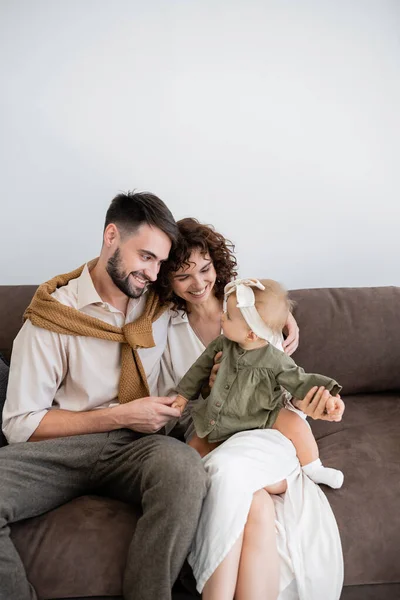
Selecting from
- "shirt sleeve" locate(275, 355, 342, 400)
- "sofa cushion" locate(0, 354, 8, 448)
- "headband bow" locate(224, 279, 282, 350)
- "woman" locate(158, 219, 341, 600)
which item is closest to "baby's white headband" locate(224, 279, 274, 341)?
"headband bow" locate(224, 279, 282, 350)

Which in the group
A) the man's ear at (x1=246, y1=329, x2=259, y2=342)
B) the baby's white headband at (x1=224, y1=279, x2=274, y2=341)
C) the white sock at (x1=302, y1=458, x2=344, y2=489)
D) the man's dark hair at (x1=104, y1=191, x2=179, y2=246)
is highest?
the man's dark hair at (x1=104, y1=191, x2=179, y2=246)

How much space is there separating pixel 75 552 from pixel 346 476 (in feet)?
2.69

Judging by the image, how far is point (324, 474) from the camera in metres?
1.69

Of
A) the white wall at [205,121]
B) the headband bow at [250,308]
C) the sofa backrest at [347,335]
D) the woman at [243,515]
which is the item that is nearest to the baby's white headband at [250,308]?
the headband bow at [250,308]

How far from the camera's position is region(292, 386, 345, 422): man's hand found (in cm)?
159

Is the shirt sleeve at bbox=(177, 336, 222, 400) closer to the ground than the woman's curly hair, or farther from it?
closer to the ground

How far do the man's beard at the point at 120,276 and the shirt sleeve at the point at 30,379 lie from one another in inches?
10.0

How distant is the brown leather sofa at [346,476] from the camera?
152 centimetres

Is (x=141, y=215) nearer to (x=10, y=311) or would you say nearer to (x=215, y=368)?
(x=215, y=368)

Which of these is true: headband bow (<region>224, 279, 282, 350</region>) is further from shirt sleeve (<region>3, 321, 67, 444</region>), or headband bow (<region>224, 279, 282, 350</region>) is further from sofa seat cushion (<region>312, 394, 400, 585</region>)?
shirt sleeve (<region>3, 321, 67, 444</region>)

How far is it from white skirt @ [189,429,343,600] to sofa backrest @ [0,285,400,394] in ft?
2.16

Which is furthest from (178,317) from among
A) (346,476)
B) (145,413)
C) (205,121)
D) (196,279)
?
(205,121)

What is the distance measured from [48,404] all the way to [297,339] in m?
0.89

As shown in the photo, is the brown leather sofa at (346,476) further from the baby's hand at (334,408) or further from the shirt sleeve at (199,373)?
the shirt sleeve at (199,373)
